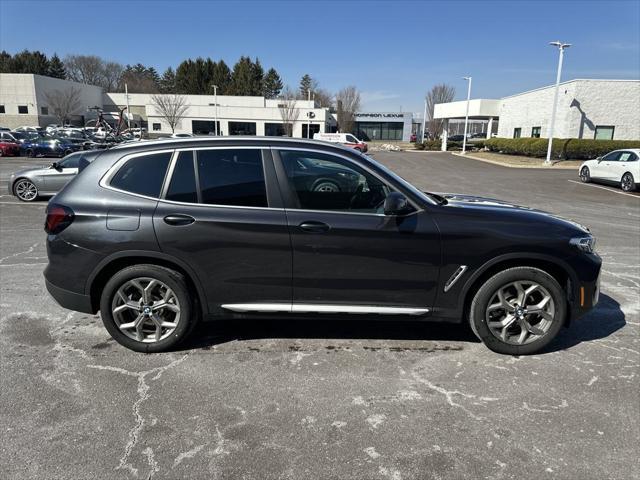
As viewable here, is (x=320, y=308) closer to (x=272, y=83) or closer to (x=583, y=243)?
(x=583, y=243)

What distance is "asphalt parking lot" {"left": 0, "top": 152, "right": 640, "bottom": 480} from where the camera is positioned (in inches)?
103

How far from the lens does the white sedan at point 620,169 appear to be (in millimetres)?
17125

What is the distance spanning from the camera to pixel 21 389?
3299 mm

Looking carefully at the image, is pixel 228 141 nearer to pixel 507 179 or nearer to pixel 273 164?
pixel 273 164

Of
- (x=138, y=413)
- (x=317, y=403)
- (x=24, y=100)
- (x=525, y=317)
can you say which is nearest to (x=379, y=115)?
(x=24, y=100)

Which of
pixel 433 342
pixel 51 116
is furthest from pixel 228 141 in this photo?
pixel 51 116

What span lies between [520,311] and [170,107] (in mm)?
69402

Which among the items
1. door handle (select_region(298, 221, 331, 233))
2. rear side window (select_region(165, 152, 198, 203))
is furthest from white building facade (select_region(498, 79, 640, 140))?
rear side window (select_region(165, 152, 198, 203))

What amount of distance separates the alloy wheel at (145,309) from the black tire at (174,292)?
0.03 meters

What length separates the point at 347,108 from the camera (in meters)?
84.2

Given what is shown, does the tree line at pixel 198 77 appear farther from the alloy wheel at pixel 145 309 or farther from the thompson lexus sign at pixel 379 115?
the alloy wheel at pixel 145 309

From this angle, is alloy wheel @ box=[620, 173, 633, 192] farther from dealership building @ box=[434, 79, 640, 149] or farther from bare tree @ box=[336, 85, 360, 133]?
bare tree @ box=[336, 85, 360, 133]

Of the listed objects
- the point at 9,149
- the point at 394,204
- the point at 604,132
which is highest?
the point at 604,132

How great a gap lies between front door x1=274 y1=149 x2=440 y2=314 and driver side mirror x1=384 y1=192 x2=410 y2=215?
75mm
